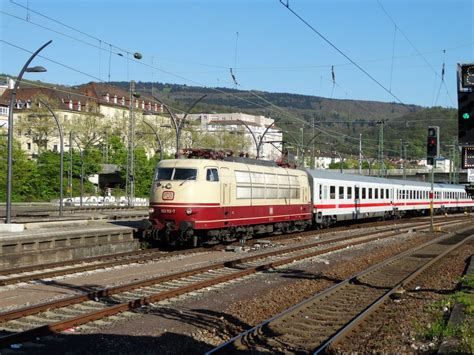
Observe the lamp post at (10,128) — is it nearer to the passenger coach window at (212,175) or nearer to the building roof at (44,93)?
the passenger coach window at (212,175)

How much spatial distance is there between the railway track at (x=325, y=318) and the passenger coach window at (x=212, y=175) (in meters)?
6.77

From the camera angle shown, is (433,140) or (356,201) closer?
(433,140)

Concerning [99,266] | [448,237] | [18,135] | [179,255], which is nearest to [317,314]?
[99,266]

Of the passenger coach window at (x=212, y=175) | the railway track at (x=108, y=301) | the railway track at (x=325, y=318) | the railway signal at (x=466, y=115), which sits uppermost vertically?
the railway signal at (x=466, y=115)

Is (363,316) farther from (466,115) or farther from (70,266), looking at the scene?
(70,266)

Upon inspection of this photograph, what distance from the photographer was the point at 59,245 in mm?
20141

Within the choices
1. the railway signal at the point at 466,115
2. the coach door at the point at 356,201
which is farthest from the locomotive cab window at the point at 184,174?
the coach door at the point at 356,201

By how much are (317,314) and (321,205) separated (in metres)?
23.2

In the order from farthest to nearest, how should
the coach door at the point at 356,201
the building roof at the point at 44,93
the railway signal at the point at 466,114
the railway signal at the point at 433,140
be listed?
the building roof at the point at 44,93, the coach door at the point at 356,201, the railway signal at the point at 433,140, the railway signal at the point at 466,114

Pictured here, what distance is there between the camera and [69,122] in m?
78.5

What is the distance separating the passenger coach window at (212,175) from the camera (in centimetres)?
2195

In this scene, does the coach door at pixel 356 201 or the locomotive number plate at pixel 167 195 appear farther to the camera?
the coach door at pixel 356 201

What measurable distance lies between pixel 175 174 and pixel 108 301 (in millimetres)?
10350

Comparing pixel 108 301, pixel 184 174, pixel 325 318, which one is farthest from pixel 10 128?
pixel 325 318
